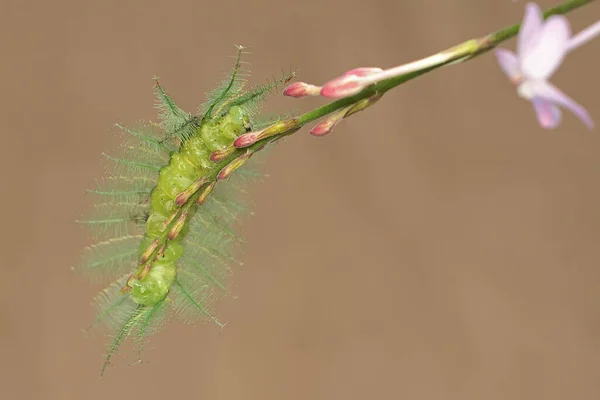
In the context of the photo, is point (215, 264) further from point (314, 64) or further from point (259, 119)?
point (314, 64)

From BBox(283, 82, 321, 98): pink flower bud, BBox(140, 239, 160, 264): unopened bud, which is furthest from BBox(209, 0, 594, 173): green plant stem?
BBox(140, 239, 160, 264): unopened bud

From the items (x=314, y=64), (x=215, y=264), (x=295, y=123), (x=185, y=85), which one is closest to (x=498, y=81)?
(x=314, y=64)

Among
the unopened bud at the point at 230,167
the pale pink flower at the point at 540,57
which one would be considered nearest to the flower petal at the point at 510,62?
the pale pink flower at the point at 540,57

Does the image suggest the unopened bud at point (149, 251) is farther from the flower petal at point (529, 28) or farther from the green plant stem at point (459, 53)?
the flower petal at point (529, 28)

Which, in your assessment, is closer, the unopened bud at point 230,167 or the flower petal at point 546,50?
the flower petal at point 546,50

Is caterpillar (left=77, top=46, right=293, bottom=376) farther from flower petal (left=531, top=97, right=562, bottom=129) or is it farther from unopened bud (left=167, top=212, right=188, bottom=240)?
flower petal (left=531, top=97, right=562, bottom=129)

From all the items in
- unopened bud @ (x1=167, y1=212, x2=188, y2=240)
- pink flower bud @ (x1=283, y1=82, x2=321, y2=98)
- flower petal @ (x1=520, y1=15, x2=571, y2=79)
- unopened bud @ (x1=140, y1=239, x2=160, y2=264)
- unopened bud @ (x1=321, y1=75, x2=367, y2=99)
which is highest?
pink flower bud @ (x1=283, y1=82, x2=321, y2=98)

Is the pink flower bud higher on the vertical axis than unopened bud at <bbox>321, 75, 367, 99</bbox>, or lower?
higher
